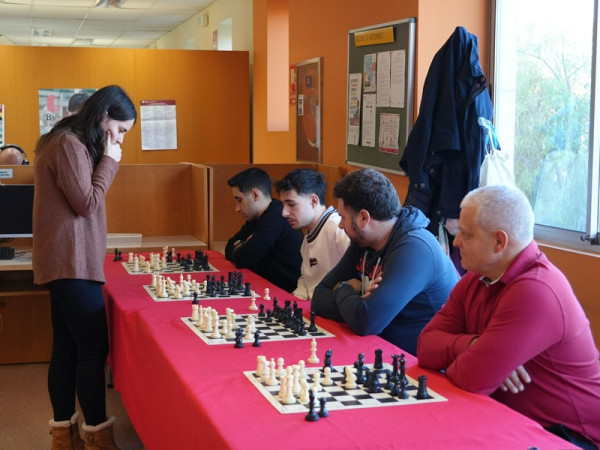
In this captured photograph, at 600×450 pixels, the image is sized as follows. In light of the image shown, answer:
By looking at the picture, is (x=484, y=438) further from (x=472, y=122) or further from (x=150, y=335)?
(x=472, y=122)

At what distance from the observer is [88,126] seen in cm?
295

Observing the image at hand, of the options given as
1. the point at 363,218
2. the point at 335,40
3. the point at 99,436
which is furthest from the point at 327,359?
the point at 335,40

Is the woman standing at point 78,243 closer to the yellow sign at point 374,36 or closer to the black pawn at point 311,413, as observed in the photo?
the black pawn at point 311,413

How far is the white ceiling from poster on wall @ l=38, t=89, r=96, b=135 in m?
1.98

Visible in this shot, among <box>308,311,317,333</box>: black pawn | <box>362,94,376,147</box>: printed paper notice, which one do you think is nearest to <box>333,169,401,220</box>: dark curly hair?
<box>308,311,317,333</box>: black pawn

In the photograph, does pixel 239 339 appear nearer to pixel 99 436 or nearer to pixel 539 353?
pixel 539 353

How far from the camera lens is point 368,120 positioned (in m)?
5.06

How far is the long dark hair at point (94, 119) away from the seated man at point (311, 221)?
902mm

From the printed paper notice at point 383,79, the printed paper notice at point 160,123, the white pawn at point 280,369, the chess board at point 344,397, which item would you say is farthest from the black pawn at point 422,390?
the printed paper notice at point 160,123

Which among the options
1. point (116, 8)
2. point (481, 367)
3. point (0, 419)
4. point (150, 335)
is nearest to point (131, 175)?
point (0, 419)

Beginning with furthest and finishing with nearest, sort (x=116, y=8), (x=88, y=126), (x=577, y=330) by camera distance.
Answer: (x=116, y=8) < (x=88, y=126) < (x=577, y=330)

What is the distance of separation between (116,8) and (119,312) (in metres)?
8.24

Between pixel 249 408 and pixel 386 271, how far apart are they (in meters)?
0.91

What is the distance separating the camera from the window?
3.59m
